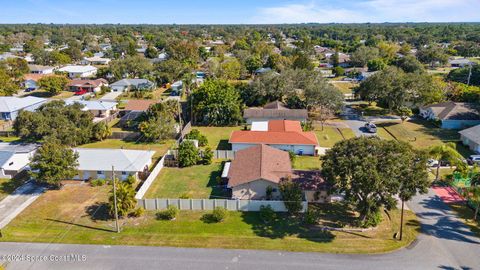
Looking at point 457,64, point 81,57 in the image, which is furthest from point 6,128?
point 457,64

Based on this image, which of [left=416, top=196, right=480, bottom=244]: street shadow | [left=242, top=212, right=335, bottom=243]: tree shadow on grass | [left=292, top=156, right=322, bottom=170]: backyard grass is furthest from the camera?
[left=292, top=156, right=322, bottom=170]: backyard grass

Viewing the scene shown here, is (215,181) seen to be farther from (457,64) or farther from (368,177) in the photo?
(457,64)

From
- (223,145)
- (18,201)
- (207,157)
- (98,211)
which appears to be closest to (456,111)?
(223,145)

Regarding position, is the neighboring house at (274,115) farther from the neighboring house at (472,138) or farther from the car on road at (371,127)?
the neighboring house at (472,138)

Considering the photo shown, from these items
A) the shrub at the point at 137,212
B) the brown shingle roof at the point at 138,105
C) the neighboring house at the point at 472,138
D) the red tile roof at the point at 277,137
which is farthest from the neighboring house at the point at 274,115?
the shrub at the point at 137,212

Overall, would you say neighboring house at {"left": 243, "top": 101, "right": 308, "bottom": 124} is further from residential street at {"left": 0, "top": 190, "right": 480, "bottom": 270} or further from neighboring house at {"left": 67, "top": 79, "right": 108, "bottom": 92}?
neighboring house at {"left": 67, "top": 79, "right": 108, "bottom": 92}

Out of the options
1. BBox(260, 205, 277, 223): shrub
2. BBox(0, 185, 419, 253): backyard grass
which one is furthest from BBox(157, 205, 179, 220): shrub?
BBox(260, 205, 277, 223): shrub

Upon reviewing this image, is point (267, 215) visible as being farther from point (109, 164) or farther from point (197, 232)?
point (109, 164)
